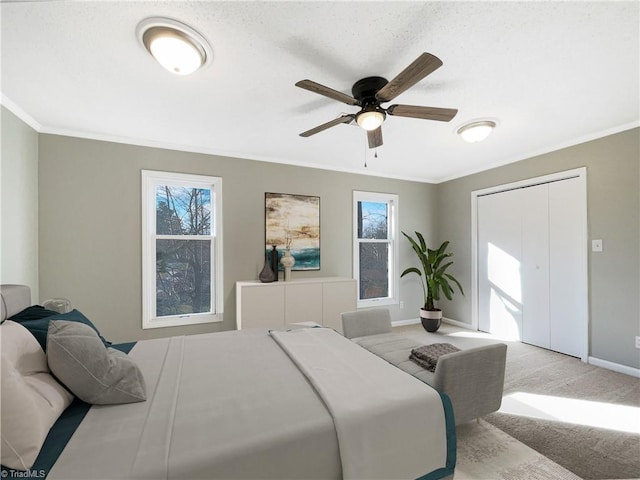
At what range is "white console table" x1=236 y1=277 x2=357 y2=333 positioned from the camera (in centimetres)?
340

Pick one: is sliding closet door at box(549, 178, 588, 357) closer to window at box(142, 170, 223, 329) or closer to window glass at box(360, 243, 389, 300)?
window glass at box(360, 243, 389, 300)

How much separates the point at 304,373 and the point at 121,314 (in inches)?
106

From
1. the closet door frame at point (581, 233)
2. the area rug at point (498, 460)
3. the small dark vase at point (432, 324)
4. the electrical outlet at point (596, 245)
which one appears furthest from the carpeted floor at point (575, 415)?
the electrical outlet at point (596, 245)

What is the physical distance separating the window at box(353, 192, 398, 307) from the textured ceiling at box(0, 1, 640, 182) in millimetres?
1600

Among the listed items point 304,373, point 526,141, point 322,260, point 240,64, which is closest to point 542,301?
point 526,141

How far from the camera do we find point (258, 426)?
Result: 1102mm

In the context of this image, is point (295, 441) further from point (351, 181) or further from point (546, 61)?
point (351, 181)

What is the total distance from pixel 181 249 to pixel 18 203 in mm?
1465

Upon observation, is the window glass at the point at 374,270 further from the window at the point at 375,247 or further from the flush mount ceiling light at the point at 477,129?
the flush mount ceiling light at the point at 477,129

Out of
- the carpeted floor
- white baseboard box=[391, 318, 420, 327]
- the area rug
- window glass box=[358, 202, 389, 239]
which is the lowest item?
white baseboard box=[391, 318, 420, 327]

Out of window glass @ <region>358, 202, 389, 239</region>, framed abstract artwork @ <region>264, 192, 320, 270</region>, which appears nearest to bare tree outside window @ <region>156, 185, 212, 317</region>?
framed abstract artwork @ <region>264, 192, 320, 270</region>
